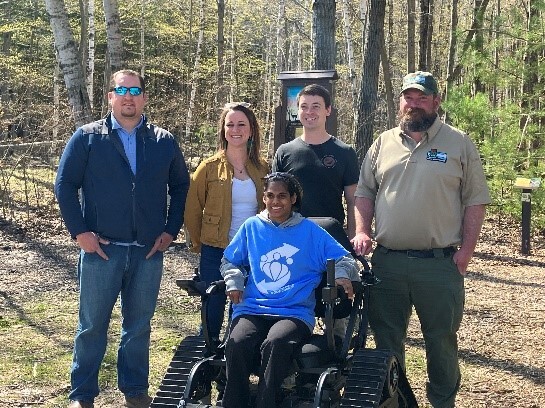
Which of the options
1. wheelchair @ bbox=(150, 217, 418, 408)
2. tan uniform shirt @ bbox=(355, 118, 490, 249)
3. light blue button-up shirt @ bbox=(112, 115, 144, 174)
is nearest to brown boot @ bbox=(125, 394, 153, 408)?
wheelchair @ bbox=(150, 217, 418, 408)

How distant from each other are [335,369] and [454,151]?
1.43m

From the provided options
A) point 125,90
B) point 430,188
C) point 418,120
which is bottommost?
point 430,188

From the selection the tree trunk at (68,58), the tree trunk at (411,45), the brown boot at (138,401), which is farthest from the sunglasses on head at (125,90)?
the tree trunk at (411,45)

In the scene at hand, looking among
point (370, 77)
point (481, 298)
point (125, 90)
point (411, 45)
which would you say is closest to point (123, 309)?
point (125, 90)

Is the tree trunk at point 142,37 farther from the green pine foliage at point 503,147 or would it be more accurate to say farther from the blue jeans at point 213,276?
A: the blue jeans at point 213,276

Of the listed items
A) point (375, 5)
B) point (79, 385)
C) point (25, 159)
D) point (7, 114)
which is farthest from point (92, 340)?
point (7, 114)

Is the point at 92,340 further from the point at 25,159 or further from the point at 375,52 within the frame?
the point at 25,159

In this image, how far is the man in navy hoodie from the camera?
4.49 meters

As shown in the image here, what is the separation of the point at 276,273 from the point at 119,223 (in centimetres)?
105

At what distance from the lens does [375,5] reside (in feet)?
32.5

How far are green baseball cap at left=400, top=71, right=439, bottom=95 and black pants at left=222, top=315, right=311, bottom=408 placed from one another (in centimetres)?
147

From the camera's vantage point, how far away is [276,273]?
13.2 feet

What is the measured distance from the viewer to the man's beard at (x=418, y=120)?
4.32 meters

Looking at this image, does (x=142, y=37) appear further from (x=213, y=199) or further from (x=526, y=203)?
(x=213, y=199)
